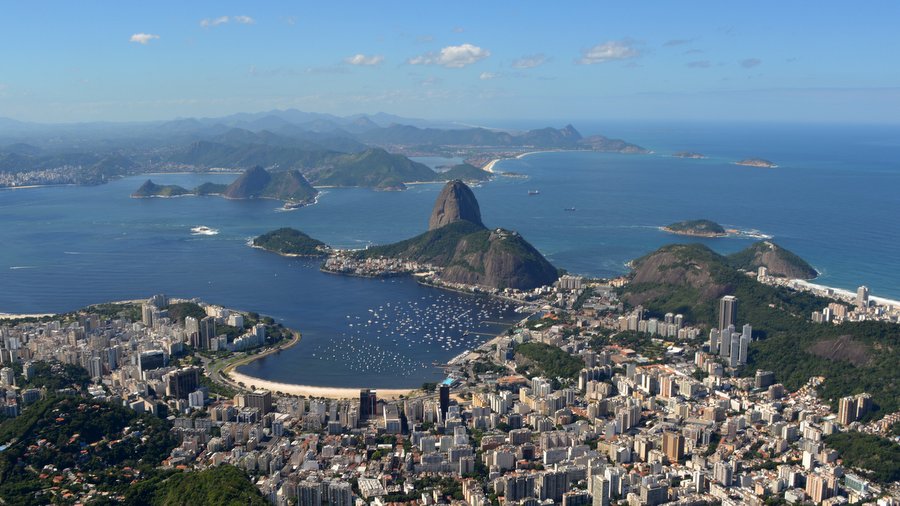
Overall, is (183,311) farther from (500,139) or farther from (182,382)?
(500,139)

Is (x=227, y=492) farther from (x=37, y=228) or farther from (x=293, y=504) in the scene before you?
(x=37, y=228)

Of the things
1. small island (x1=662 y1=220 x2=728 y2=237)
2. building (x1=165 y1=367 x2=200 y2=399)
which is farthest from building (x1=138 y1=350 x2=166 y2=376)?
small island (x1=662 y1=220 x2=728 y2=237)

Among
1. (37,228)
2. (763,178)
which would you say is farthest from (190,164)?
(763,178)

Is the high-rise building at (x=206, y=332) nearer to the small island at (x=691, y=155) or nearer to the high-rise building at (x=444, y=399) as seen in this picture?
the high-rise building at (x=444, y=399)

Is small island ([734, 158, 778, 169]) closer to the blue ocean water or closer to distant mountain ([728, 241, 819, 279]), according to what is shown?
the blue ocean water

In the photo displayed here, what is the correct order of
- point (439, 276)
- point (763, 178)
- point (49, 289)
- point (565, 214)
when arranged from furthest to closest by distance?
1. point (763, 178)
2. point (565, 214)
3. point (439, 276)
4. point (49, 289)

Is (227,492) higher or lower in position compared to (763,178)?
lower

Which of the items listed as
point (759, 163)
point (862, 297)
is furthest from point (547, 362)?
point (759, 163)
